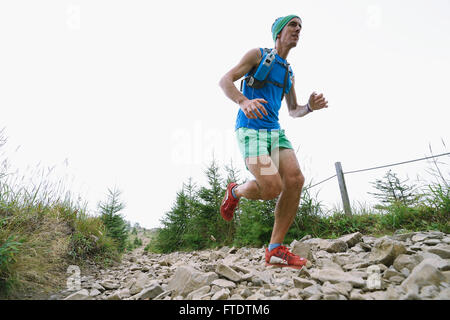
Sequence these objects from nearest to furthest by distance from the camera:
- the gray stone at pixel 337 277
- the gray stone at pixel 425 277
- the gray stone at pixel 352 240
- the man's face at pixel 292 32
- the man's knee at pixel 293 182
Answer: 1. the gray stone at pixel 425 277
2. the gray stone at pixel 337 277
3. the man's knee at pixel 293 182
4. the man's face at pixel 292 32
5. the gray stone at pixel 352 240

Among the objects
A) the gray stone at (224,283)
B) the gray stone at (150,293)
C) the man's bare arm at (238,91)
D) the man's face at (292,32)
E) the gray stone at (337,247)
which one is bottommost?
the gray stone at (150,293)

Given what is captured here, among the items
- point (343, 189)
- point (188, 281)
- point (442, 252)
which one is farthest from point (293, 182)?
point (343, 189)

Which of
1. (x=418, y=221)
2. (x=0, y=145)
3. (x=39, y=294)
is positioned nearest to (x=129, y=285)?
(x=39, y=294)

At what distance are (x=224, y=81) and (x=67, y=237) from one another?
11.5 feet

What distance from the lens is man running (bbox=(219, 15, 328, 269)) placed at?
2496 millimetres

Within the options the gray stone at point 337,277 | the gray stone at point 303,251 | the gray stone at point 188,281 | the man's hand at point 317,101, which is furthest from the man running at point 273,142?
the gray stone at point 188,281

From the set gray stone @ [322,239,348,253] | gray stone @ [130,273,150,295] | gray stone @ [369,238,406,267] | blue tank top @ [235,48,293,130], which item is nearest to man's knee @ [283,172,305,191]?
blue tank top @ [235,48,293,130]

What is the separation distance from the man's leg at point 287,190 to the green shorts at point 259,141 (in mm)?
108

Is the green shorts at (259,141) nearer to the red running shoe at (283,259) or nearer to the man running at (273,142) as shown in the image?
the man running at (273,142)

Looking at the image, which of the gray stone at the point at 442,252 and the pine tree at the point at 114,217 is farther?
the pine tree at the point at 114,217

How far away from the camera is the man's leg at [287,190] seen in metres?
2.63

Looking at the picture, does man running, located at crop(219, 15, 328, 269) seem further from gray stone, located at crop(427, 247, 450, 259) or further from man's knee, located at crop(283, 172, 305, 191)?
gray stone, located at crop(427, 247, 450, 259)

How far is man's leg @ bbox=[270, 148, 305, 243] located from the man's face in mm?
1337

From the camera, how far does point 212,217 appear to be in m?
7.96
